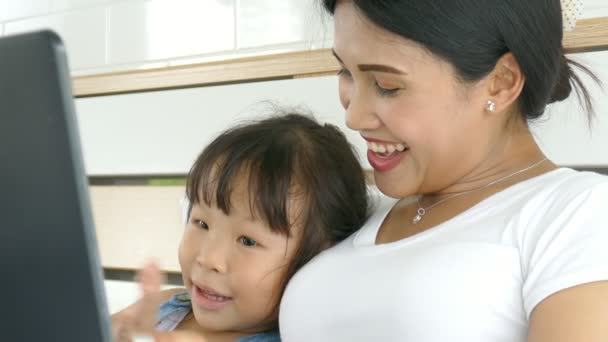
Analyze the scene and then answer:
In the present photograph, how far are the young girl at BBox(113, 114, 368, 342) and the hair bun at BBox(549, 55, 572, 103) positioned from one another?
33 cm

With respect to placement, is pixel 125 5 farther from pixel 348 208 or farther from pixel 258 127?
pixel 348 208

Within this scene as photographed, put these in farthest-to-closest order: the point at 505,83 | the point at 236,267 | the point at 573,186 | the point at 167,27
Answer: the point at 167,27, the point at 236,267, the point at 505,83, the point at 573,186

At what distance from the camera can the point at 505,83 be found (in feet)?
2.82

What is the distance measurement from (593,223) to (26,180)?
1.81ft

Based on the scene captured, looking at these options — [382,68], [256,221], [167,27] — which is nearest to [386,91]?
[382,68]

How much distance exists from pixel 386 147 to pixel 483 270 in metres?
0.22

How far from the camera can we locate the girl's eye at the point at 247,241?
3.26ft

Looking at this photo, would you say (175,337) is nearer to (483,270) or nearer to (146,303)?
(146,303)

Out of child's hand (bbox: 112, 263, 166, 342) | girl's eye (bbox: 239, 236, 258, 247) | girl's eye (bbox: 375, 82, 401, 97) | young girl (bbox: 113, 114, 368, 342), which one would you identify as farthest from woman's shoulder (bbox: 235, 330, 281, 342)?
girl's eye (bbox: 375, 82, 401, 97)

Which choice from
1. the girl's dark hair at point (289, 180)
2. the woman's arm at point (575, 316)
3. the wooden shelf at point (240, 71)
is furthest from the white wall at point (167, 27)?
the woman's arm at point (575, 316)

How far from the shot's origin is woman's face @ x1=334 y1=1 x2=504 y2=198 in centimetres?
82

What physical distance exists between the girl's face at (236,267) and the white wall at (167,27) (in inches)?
25.1

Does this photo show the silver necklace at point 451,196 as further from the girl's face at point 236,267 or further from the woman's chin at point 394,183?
the girl's face at point 236,267

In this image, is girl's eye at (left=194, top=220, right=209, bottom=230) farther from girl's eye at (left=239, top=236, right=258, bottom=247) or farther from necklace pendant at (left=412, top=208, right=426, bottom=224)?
necklace pendant at (left=412, top=208, right=426, bottom=224)
